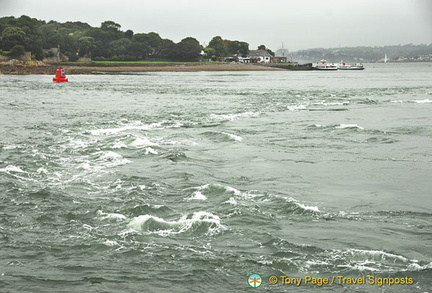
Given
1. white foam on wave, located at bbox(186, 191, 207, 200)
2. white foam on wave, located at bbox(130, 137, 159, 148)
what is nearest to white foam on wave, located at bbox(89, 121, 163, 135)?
white foam on wave, located at bbox(130, 137, 159, 148)

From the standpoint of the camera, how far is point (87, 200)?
11.7 meters

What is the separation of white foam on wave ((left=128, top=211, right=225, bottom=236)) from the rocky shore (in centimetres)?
9753

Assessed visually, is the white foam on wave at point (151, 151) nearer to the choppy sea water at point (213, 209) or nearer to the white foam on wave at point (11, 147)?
the choppy sea water at point (213, 209)

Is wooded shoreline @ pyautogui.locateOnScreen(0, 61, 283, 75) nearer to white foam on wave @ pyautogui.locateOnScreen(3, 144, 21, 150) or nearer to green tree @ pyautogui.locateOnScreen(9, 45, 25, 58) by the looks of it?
green tree @ pyautogui.locateOnScreen(9, 45, 25, 58)

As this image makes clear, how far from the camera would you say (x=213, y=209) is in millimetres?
11117

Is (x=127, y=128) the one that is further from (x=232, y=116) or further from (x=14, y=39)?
(x=14, y=39)

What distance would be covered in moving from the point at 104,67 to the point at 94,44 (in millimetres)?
34236

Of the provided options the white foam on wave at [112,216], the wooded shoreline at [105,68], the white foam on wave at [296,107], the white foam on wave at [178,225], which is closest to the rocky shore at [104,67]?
the wooded shoreline at [105,68]

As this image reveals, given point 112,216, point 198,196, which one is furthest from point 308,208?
point 112,216

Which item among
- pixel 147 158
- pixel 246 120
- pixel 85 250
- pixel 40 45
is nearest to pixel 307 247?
pixel 85 250

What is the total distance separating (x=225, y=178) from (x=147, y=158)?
377 cm

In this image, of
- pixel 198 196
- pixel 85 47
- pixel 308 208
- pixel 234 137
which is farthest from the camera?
pixel 85 47

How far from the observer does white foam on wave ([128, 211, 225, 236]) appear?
9766 mm

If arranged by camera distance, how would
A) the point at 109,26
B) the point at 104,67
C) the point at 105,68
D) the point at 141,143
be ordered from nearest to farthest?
the point at 141,143 → the point at 105,68 → the point at 104,67 → the point at 109,26
